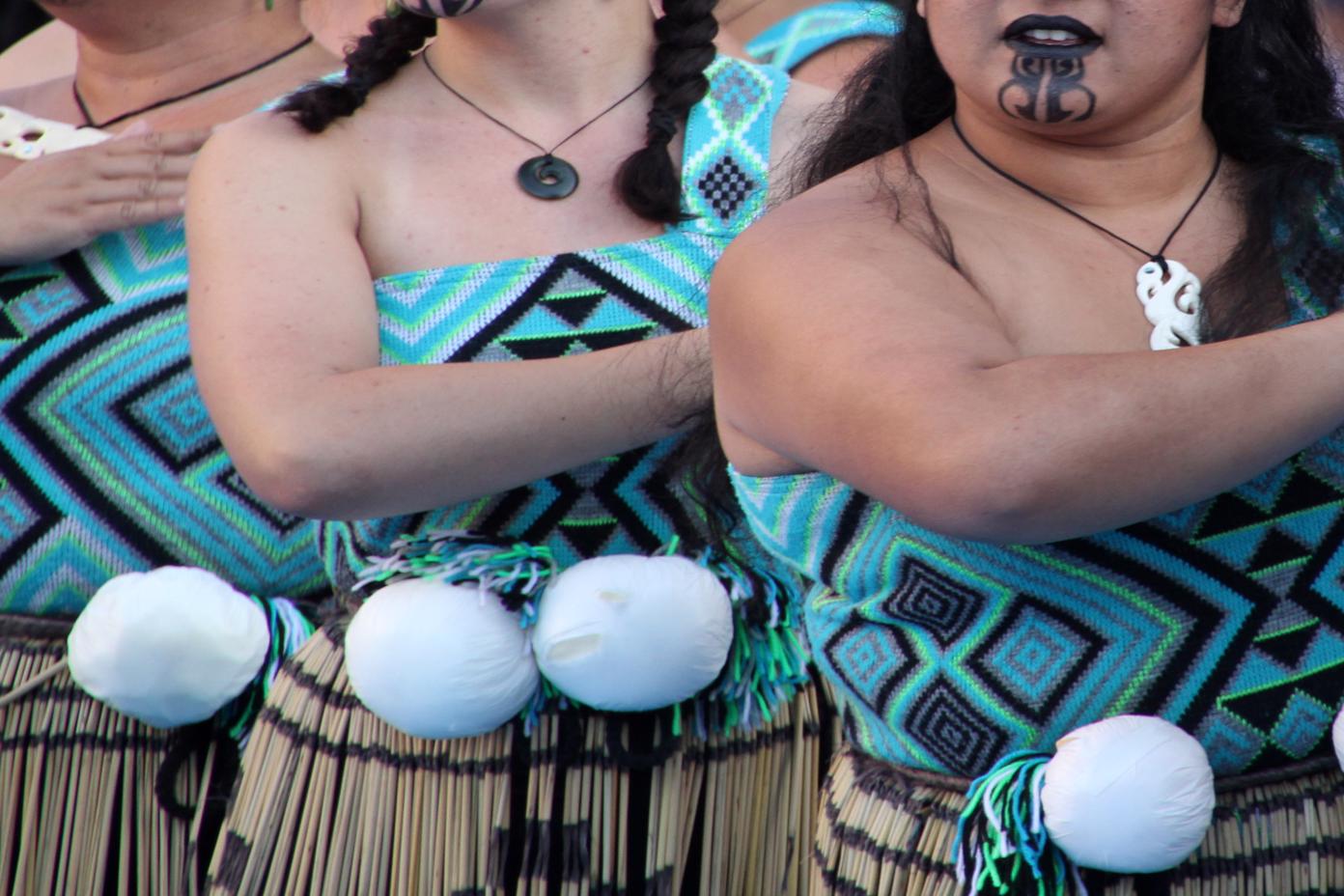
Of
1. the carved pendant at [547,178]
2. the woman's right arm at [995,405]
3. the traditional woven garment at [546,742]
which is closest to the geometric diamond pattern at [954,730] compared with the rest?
the woman's right arm at [995,405]

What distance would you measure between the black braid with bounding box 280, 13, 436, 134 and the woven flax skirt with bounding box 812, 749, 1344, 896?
0.93 m

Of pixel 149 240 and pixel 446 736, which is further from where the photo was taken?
pixel 149 240

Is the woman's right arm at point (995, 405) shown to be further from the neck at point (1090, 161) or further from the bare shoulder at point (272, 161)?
the bare shoulder at point (272, 161)

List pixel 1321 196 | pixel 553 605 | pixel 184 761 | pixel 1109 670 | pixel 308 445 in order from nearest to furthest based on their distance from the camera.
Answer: pixel 1109 670 → pixel 1321 196 → pixel 308 445 → pixel 553 605 → pixel 184 761

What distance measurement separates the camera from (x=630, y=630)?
1.88 metres

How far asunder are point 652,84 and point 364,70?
33cm

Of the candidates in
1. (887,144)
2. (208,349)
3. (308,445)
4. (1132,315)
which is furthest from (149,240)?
(1132,315)

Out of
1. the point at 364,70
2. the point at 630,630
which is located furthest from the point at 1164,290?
the point at 364,70

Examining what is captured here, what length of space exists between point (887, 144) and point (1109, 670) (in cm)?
55

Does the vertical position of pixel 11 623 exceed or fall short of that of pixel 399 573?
it falls short

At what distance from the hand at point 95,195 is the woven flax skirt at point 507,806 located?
1.94 feet

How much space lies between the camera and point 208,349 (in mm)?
1895

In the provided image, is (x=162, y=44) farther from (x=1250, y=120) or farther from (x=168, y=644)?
(x=1250, y=120)

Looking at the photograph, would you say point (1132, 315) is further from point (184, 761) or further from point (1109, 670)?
point (184, 761)
